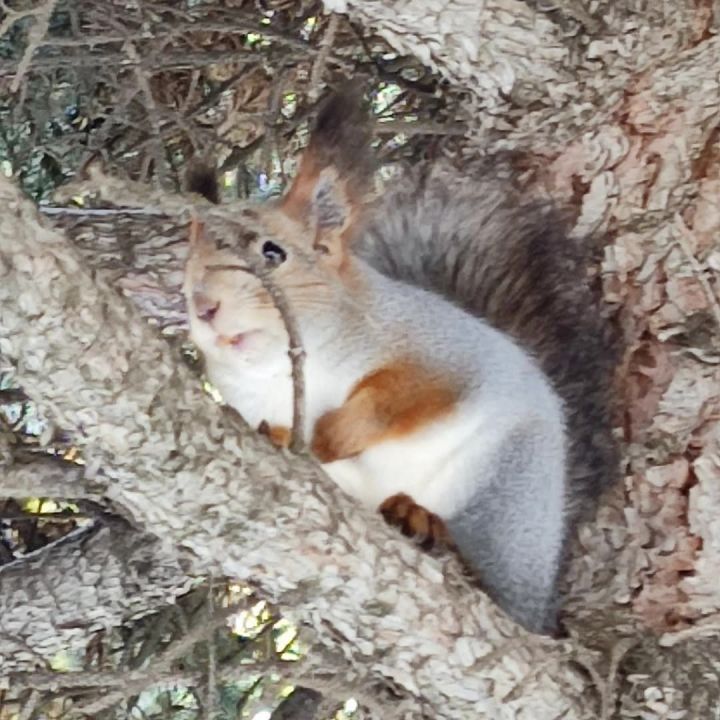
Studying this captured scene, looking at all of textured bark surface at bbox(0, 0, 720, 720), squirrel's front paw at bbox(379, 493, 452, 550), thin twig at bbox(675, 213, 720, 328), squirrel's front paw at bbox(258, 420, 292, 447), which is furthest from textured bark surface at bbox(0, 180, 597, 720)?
thin twig at bbox(675, 213, 720, 328)

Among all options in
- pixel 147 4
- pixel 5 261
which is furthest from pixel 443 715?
pixel 147 4

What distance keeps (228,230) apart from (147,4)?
456 millimetres

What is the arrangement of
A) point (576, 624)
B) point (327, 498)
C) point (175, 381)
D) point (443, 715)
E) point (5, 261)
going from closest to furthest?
point (5, 261), point (175, 381), point (327, 498), point (443, 715), point (576, 624)

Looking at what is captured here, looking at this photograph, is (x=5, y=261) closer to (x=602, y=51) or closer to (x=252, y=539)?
(x=252, y=539)

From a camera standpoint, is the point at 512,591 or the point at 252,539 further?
the point at 512,591

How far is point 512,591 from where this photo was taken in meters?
1.42

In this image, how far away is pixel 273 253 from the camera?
4.45ft

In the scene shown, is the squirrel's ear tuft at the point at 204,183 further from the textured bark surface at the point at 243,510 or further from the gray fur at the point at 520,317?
the textured bark surface at the point at 243,510

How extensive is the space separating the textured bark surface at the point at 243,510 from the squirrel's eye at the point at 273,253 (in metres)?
0.28

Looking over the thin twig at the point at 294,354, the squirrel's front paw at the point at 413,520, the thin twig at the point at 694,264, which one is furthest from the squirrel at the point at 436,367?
the thin twig at the point at 294,354

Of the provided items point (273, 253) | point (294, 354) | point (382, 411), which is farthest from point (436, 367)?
point (294, 354)

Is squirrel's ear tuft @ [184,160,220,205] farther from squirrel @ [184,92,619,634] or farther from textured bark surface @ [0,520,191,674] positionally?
textured bark surface @ [0,520,191,674]

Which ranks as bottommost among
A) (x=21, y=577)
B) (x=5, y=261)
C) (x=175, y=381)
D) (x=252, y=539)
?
(x=21, y=577)

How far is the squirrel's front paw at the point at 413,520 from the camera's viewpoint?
1.38 metres
